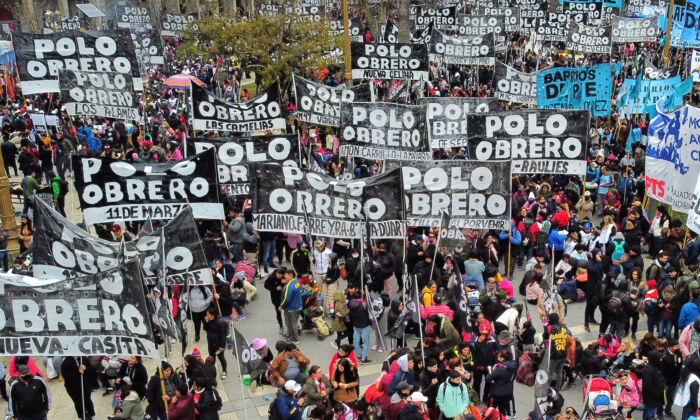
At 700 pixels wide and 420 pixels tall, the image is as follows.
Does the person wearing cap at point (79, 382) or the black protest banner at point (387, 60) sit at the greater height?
the black protest banner at point (387, 60)

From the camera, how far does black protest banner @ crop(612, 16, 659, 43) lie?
3112 centimetres

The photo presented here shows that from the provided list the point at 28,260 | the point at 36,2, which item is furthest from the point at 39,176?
the point at 36,2

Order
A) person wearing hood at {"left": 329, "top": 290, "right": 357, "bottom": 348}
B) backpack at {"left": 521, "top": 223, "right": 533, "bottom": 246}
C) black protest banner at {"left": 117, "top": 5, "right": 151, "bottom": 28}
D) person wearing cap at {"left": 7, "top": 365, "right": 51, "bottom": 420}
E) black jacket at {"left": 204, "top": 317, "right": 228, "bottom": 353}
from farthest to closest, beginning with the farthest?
black protest banner at {"left": 117, "top": 5, "right": 151, "bottom": 28}, backpack at {"left": 521, "top": 223, "right": 533, "bottom": 246}, person wearing hood at {"left": 329, "top": 290, "right": 357, "bottom": 348}, black jacket at {"left": 204, "top": 317, "right": 228, "bottom": 353}, person wearing cap at {"left": 7, "top": 365, "right": 51, "bottom": 420}

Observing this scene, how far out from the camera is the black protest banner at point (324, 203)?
42.2 ft

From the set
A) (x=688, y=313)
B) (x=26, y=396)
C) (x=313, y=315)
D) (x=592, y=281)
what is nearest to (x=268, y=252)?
(x=313, y=315)

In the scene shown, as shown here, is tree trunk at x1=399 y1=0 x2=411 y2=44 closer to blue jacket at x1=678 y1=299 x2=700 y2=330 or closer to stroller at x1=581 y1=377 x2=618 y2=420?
blue jacket at x1=678 y1=299 x2=700 y2=330

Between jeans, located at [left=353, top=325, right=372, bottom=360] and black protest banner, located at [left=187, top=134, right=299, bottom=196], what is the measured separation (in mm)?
4562

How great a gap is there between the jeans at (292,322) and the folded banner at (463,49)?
17046 millimetres

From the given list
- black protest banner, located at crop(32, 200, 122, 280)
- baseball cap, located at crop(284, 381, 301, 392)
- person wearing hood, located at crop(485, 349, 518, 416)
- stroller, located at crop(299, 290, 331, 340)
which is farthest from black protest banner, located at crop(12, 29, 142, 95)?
person wearing hood, located at crop(485, 349, 518, 416)

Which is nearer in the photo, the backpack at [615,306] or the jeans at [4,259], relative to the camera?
the backpack at [615,306]

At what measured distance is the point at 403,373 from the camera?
966 cm

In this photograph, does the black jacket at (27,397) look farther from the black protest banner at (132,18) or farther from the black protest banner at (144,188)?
the black protest banner at (132,18)

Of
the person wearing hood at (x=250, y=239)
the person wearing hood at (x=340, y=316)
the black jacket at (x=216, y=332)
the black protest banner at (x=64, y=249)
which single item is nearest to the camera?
the black protest banner at (x=64, y=249)

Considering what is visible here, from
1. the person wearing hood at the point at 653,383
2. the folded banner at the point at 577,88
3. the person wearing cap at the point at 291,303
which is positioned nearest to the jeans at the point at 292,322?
the person wearing cap at the point at 291,303
